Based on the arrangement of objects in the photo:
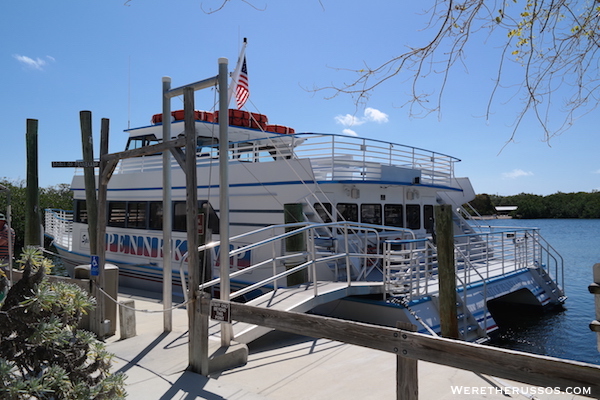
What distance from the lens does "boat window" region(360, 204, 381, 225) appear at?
37.7 feet

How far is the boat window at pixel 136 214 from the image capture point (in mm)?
13758

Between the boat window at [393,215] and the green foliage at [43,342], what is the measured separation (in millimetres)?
9603

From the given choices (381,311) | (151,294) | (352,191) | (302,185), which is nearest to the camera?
(381,311)

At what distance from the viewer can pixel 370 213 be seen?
38.2 feet

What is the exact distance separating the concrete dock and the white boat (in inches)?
45.3

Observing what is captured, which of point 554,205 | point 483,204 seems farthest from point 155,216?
point 554,205

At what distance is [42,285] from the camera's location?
9.31ft

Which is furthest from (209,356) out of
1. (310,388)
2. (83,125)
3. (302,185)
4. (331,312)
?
(83,125)

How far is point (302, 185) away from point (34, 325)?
778 cm

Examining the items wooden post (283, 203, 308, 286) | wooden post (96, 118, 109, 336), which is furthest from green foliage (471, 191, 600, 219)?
wooden post (96, 118, 109, 336)

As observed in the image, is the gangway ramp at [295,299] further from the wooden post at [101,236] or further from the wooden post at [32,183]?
the wooden post at [32,183]

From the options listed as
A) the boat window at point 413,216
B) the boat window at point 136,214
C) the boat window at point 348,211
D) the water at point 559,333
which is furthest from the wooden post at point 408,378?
the boat window at point 136,214

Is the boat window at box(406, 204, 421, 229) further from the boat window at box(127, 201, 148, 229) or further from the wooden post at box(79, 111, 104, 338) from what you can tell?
the wooden post at box(79, 111, 104, 338)

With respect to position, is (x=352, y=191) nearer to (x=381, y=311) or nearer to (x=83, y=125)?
(x=381, y=311)
